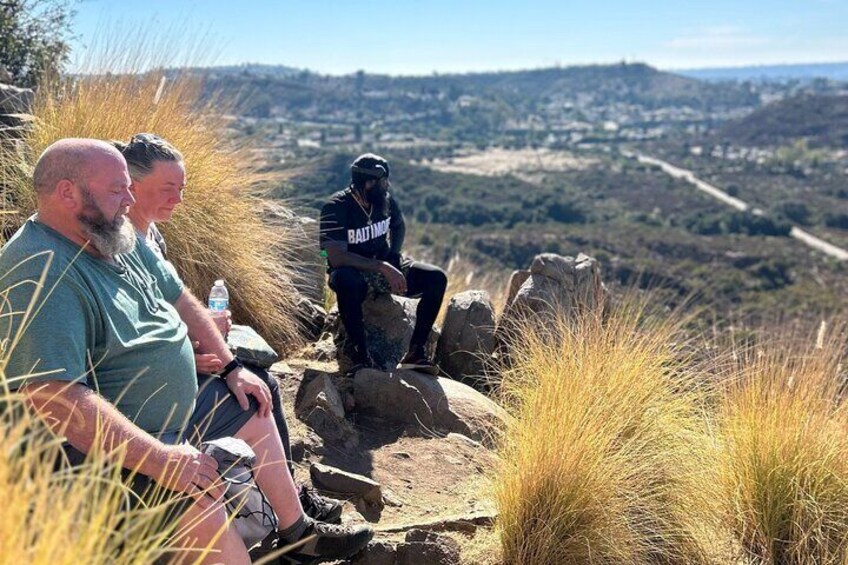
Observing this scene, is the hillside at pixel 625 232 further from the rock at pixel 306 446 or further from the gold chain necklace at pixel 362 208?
the rock at pixel 306 446

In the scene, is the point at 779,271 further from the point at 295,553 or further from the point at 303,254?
the point at 295,553

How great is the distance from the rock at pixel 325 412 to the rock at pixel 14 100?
3095 millimetres

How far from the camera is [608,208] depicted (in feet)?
202

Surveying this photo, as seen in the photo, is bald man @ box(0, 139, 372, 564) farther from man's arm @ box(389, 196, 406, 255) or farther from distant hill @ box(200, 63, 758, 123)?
distant hill @ box(200, 63, 758, 123)

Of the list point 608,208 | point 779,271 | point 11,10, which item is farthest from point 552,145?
point 11,10

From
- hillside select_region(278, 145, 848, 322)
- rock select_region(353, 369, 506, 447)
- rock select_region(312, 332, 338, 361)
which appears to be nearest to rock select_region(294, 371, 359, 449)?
rock select_region(353, 369, 506, 447)

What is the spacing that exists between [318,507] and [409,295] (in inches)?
95.7

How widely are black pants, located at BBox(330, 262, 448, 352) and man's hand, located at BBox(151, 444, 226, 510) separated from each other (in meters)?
2.56

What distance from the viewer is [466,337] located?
5754mm

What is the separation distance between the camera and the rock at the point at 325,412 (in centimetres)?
450

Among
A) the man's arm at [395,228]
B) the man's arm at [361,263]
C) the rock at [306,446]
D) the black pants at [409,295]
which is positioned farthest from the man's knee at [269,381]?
the man's arm at [395,228]

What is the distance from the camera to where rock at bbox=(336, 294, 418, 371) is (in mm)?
5430

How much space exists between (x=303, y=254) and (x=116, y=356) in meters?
4.07

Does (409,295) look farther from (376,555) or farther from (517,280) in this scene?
(376,555)
